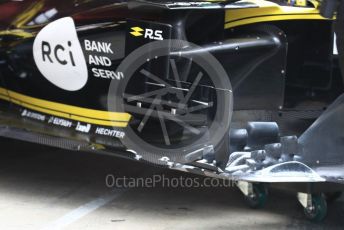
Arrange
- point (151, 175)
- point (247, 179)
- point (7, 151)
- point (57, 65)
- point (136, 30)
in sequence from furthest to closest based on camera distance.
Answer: point (7, 151) < point (151, 175) < point (57, 65) < point (136, 30) < point (247, 179)

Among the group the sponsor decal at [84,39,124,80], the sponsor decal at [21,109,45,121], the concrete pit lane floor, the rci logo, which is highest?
the rci logo

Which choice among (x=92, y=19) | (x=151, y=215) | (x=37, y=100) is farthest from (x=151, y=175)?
(x=92, y=19)

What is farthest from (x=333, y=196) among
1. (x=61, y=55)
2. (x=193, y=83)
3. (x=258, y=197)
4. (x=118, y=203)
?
(x=61, y=55)

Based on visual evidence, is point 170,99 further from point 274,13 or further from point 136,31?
point 274,13

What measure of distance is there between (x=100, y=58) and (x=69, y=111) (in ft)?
1.56

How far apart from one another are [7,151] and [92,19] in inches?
97.7

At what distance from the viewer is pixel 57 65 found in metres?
4.84

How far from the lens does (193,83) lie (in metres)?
4.52

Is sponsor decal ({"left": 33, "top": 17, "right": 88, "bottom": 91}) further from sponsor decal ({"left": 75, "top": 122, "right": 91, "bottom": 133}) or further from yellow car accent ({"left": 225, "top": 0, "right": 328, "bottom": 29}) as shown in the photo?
yellow car accent ({"left": 225, "top": 0, "right": 328, "bottom": 29})

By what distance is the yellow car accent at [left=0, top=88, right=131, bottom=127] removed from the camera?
4.67m

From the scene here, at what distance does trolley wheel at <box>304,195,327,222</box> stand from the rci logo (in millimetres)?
1568

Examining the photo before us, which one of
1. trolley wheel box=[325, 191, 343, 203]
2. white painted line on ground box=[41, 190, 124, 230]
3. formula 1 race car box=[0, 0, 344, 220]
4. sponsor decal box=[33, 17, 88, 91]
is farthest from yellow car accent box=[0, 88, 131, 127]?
trolley wheel box=[325, 191, 343, 203]

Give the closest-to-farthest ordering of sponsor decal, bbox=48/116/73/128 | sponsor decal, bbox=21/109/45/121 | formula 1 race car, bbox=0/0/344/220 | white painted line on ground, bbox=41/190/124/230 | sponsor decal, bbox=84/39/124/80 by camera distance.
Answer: formula 1 race car, bbox=0/0/344/220
sponsor decal, bbox=84/39/124/80
white painted line on ground, bbox=41/190/124/230
sponsor decal, bbox=48/116/73/128
sponsor decal, bbox=21/109/45/121

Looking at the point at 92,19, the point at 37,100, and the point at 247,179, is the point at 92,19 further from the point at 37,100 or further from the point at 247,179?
the point at 247,179
